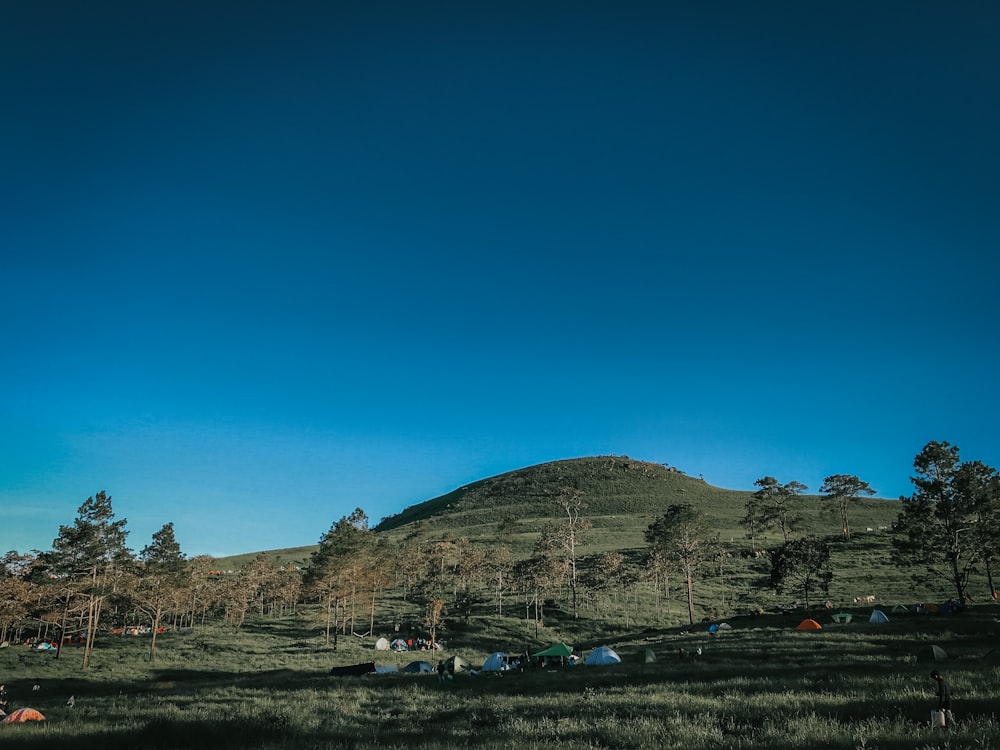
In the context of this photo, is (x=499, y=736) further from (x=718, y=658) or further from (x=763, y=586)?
(x=763, y=586)

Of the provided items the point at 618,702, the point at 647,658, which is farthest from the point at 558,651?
the point at 618,702

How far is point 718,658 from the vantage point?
33.1m

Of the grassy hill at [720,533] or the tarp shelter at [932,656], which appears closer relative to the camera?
the tarp shelter at [932,656]

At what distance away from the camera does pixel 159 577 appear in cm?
6375

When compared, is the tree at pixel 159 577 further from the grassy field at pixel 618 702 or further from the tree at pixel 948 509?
the tree at pixel 948 509

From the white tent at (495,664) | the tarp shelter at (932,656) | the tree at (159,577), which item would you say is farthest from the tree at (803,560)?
the tree at (159,577)

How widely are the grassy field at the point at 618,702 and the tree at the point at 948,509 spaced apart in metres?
5.83

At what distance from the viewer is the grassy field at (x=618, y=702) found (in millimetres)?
13141

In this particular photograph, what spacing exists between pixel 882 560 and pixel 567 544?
46.1 metres

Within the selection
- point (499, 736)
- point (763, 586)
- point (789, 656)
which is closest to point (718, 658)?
point (789, 656)

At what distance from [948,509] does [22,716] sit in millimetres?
63421

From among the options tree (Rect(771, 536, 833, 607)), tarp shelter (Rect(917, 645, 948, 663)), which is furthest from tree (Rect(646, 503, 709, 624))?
tarp shelter (Rect(917, 645, 948, 663))

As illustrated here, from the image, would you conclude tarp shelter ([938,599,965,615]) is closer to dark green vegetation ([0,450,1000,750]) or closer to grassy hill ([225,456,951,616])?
dark green vegetation ([0,450,1000,750])

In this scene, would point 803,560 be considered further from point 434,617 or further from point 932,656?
point 932,656
